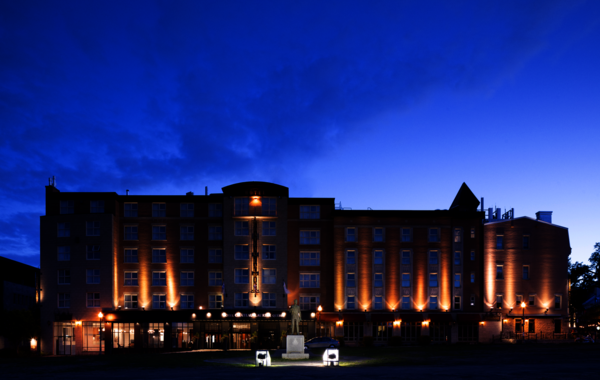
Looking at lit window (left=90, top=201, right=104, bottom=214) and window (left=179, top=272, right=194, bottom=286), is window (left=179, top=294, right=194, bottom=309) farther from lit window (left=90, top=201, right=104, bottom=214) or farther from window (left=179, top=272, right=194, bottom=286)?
lit window (left=90, top=201, right=104, bottom=214)

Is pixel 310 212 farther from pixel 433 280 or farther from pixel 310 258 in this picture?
pixel 433 280

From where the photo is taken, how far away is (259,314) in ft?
233

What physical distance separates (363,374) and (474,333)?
162 feet

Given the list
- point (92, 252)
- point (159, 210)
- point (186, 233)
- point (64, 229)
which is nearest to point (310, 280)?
point (186, 233)

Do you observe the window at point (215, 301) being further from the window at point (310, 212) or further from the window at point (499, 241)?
the window at point (499, 241)

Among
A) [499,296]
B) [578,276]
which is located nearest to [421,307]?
[499,296]

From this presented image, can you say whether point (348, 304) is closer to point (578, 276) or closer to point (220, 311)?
point (220, 311)

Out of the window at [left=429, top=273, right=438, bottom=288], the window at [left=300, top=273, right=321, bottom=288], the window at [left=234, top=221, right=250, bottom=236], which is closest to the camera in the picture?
the window at [left=234, top=221, right=250, bottom=236]

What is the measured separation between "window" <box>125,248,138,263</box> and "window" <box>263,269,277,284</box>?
1581cm

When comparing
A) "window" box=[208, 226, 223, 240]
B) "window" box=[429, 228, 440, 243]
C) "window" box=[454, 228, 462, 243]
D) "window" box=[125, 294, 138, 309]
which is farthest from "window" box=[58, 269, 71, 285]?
"window" box=[454, 228, 462, 243]

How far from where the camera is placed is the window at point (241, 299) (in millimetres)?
72750

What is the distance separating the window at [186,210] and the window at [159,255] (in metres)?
4.93

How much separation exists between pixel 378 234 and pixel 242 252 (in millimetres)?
17058

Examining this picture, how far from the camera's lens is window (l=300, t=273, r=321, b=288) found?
74500mm
